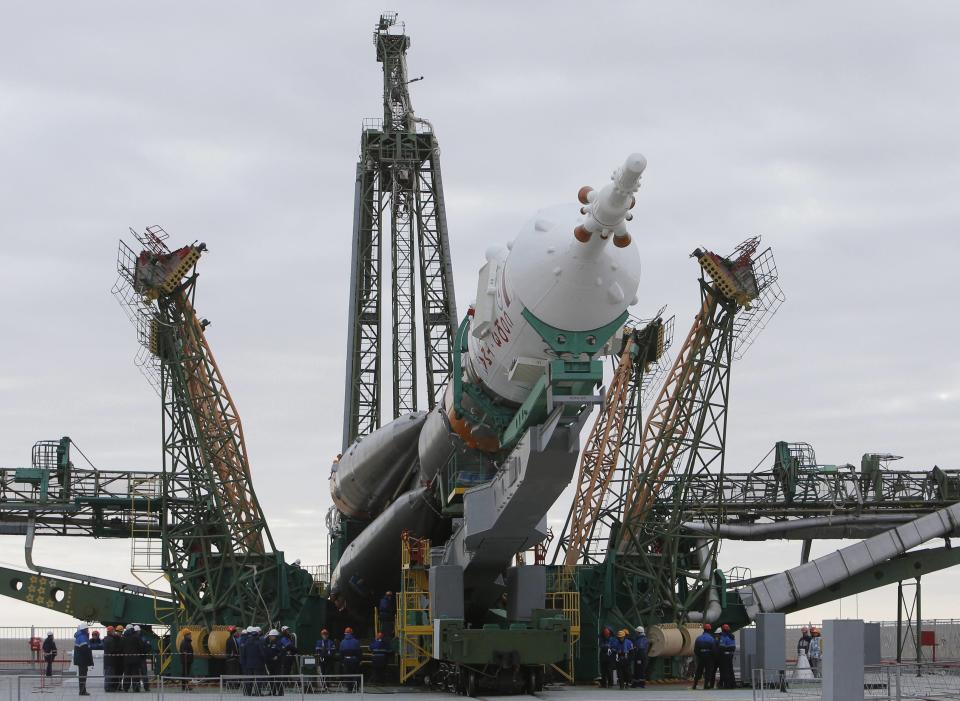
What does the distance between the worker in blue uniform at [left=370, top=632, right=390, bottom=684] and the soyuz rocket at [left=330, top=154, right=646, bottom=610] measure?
175cm

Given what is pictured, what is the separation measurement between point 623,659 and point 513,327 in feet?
31.9

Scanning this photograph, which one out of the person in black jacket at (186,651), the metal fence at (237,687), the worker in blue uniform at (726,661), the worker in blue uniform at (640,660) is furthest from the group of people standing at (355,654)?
the worker in blue uniform at (726,661)

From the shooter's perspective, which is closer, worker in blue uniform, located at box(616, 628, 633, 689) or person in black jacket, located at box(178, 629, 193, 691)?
worker in blue uniform, located at box(616, 628, 633, 689)

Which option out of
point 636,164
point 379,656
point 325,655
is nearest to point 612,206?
point 636,164

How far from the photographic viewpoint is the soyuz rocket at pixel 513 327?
1844cm

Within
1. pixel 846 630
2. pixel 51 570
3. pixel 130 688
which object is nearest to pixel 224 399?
pixel 51 570

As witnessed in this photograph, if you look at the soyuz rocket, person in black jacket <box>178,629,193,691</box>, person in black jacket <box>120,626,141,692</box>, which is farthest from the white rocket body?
person in black jacket <box>178,629,193,691</box>

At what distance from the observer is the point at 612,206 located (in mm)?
17797

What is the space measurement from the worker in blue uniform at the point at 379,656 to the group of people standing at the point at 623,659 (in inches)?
165

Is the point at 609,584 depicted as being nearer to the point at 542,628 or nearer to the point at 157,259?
the point at 542,628

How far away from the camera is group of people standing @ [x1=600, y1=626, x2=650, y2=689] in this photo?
26625 mm

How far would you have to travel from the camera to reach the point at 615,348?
65.5ft

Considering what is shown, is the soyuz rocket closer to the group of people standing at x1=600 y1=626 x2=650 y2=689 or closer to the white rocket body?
the white rocket body

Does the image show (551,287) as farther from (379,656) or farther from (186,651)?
(186,651)
